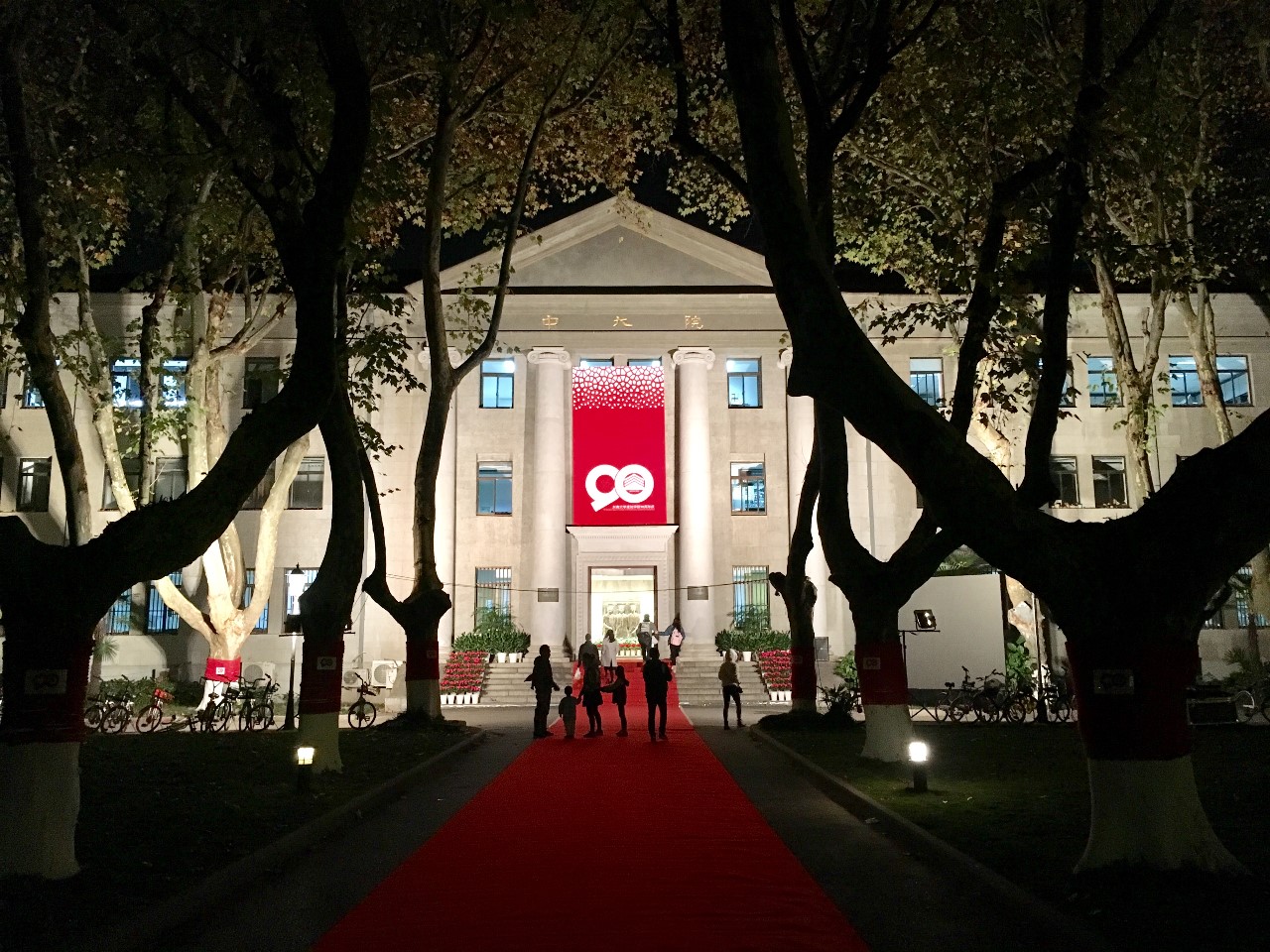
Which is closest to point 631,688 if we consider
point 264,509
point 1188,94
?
point 264,509

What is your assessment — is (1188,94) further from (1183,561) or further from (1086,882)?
(1086,882)

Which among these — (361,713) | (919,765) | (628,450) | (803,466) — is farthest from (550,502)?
(919,765)

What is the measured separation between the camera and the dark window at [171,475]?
1396 inches

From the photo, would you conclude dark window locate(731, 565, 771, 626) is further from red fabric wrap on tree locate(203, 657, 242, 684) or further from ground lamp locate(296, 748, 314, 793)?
ground lamp locate(296, 748, 314, 793)

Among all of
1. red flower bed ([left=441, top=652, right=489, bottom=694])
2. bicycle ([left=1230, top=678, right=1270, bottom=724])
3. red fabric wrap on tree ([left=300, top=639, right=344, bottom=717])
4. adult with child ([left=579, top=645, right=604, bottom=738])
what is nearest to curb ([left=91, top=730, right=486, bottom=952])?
red fabric wrap on tree ([left=300, top=639, right=344, bottom=717])

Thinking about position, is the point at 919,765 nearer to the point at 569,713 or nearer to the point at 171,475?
the point at 569,713

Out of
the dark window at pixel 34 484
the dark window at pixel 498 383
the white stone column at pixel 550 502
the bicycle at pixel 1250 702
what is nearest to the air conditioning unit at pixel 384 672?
A: the white stone column at pixel 550 502

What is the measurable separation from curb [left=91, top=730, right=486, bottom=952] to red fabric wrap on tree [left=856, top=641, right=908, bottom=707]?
6.54 meters

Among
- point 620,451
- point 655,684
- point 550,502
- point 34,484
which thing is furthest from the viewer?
point 550,502

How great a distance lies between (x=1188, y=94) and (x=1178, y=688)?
16.1 metres

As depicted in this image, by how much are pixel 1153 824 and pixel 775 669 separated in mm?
25263

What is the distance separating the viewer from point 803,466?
119ft

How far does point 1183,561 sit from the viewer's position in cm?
734

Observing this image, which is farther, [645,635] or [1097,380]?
[1097,380]
